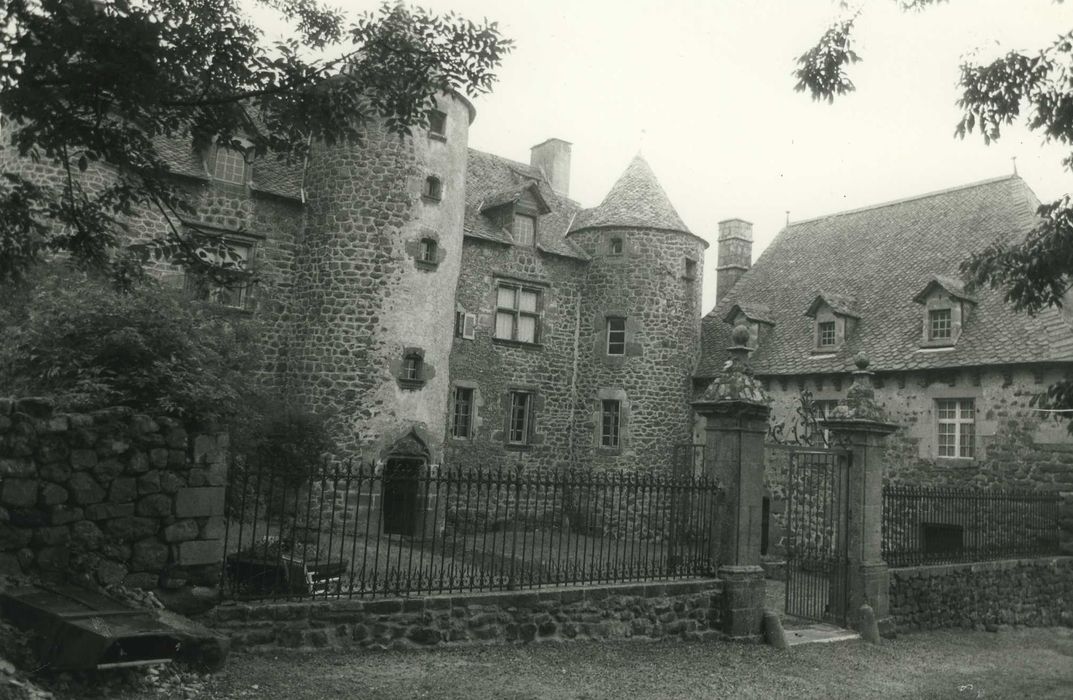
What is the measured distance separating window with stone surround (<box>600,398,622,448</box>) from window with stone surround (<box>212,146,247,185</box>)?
11.4m

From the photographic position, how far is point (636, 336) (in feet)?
79.2

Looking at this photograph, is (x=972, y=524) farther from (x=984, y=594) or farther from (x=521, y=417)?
(x=521, y=417)

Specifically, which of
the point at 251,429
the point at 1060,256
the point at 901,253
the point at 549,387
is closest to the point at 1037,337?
the point at 901,253

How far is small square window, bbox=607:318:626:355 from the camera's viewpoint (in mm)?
24375

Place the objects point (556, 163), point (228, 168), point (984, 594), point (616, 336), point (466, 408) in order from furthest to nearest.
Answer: point (556, 163) < point (616, 336) < point (466, 408) < point (228, 168) < point (984, 594)

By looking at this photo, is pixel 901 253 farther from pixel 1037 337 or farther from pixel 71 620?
pixel 71 620

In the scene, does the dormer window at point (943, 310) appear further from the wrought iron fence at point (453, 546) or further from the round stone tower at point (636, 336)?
the wrought iron fence at point (453, 546)

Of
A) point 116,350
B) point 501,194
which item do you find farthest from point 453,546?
point 501,194

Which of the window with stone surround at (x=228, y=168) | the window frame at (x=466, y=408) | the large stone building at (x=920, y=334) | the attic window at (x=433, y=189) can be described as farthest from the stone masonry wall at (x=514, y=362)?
the window with stone surround at (x=228, y=168)

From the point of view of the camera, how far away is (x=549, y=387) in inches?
949

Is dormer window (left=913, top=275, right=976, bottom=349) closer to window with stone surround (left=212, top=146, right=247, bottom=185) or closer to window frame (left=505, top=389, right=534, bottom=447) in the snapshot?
window frame (left=505, top=389, right=534, bottom=447)

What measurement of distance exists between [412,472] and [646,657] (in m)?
11.3

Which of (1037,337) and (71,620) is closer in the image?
(71,620)

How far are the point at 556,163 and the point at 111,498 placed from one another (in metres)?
22.6
